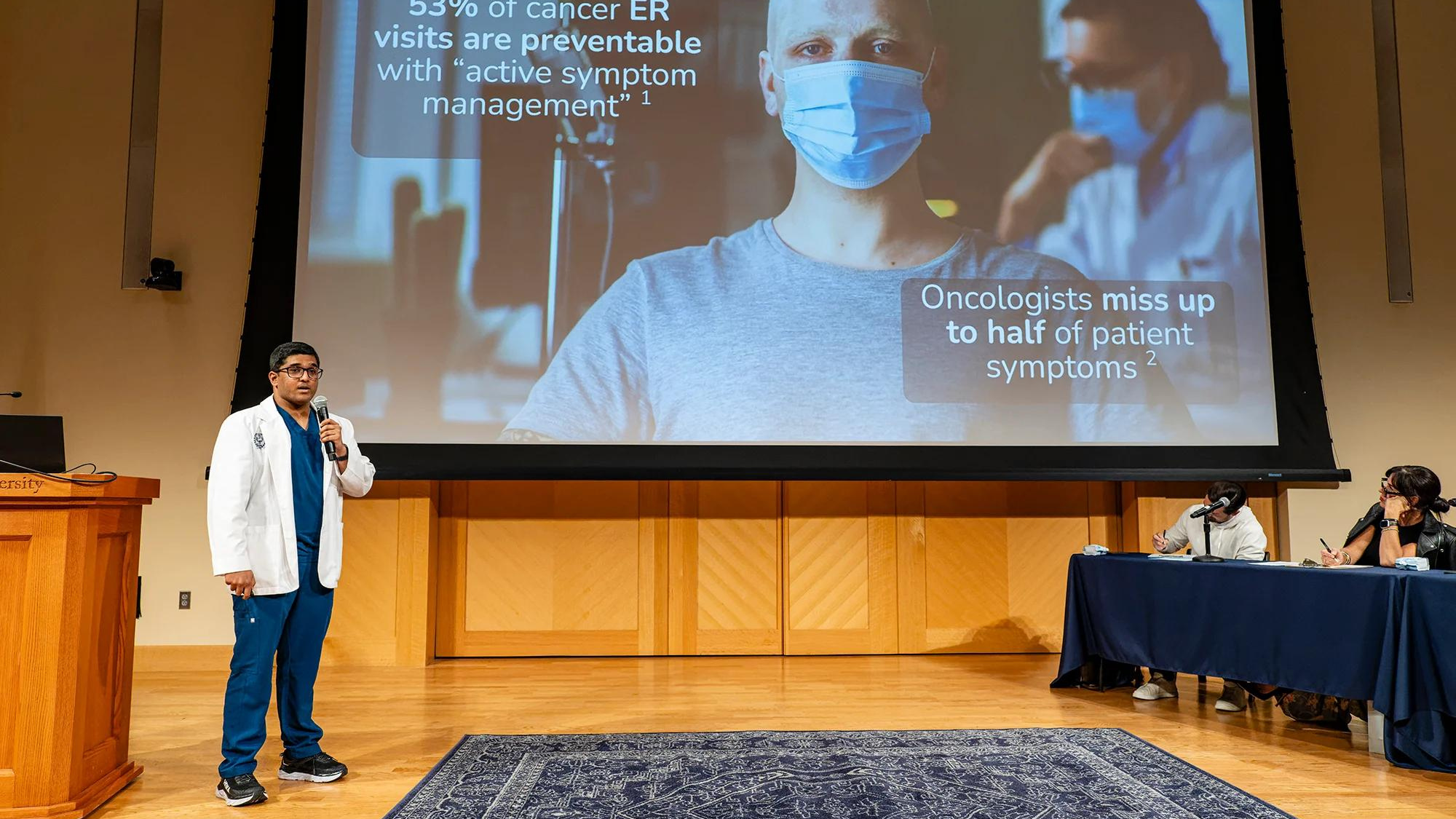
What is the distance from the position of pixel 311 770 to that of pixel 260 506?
932 millimetres

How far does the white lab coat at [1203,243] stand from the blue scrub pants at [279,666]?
4.42 metres

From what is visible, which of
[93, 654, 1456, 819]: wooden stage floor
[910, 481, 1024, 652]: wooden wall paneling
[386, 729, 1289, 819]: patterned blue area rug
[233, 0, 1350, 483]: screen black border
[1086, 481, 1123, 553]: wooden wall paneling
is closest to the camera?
[386, 729, 1289, 819]: patterned blue area rug

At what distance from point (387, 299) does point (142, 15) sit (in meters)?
2.01

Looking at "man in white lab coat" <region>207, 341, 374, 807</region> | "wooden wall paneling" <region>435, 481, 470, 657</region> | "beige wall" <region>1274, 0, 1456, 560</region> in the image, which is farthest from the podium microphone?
"wooden wall paneling" <region>435, 481, 470, 657</region>

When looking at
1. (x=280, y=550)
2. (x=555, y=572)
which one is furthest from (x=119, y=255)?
(x=280, y=550)

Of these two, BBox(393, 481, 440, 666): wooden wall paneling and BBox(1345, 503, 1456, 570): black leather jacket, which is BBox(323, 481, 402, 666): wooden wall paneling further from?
BBox(1345, 503, 1456, 570): black leather jacket

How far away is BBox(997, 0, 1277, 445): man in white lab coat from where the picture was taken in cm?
571

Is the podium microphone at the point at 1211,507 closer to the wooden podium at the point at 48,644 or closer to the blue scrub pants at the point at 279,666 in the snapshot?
the blue scrub pants at the point at 279,666

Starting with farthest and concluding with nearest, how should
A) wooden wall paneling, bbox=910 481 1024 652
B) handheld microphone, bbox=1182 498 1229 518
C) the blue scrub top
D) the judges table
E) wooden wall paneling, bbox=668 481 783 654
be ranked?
wooden wall paneling, bbox=910 481 1024 652 < wooden wall paneling, bbox=668 481 783 654 < handheld microphone, bbox=1182 498 1229 518 < the judges table < the blue scrub top

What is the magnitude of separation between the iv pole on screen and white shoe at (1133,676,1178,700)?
3.62m

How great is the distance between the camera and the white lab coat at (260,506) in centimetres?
301

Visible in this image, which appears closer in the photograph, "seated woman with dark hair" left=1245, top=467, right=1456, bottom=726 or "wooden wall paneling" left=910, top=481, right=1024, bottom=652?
"seated woman with dark hair" left=1245, top=467, right=1456, bottom=726

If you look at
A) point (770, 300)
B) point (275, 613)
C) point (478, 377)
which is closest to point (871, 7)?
point (770, 300)

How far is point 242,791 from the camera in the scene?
3004 mm
